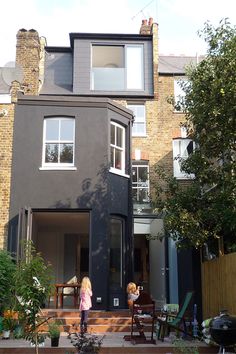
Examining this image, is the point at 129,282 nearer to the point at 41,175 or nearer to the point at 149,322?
the point at 149,322

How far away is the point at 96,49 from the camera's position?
2233 centimetres

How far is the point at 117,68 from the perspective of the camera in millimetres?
22297

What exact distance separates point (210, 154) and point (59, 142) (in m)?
5.12

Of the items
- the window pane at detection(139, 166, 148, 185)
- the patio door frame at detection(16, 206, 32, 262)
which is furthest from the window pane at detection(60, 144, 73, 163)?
the window pane at detection(139, 166, 148, 185)

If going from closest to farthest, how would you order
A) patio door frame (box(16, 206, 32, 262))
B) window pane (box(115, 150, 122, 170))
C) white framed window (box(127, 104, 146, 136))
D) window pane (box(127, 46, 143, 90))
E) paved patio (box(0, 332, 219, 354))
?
1. paved patio (box(0, 332, 219, 354))
2. patio door frame (box(16, 206, 32, 262))
3. window pane (box(115, 150, 122, 170))
4. white framed window (box(127, 104, 146, 136))
5. window pane (box(127, 46, 143, 90))

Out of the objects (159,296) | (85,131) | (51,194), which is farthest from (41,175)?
(159,296)

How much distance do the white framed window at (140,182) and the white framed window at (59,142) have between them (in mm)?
6142

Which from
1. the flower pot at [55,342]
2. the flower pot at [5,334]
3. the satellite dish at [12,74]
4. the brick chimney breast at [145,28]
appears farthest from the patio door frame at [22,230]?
the brick chimney breast at [145,28]

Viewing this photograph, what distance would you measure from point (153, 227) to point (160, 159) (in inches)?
133

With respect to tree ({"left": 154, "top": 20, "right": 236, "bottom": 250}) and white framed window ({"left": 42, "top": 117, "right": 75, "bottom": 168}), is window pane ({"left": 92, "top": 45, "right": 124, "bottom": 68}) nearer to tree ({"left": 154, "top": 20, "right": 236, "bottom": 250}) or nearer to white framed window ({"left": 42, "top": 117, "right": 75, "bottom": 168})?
white framed window ({"left": 42, "top": 117, "right": 75, "bottom": 168})

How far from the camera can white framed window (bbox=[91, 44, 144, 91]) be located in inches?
868

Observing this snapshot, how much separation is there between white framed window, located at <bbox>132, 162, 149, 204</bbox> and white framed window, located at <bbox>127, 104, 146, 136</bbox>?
4.66 feet

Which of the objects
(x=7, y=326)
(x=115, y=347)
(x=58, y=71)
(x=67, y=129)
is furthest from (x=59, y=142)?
(x=58, y=71)

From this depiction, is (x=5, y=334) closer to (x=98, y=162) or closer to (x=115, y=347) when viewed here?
(x=115, y=347)
